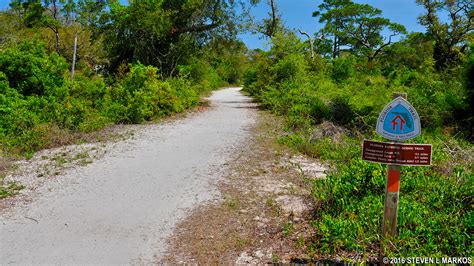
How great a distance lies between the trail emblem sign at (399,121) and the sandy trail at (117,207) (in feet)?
8.86

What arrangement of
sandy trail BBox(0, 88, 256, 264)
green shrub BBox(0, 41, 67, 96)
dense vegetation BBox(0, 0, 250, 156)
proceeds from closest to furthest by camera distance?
sandy trail BBox(0, 88, 256, 264) < dense vegetation BBox(0, 0, 250, 156) < green shrub BBox(0, 41, 67, 96)

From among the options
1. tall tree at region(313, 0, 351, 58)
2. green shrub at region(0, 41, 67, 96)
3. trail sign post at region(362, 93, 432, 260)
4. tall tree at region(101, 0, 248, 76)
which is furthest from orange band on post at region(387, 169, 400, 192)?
tall tree at region(313, 0, 351, 58)

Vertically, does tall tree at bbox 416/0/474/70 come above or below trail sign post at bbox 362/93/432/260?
above

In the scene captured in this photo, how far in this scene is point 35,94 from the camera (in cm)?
1216

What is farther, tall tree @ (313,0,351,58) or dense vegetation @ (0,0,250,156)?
tall tree @ (313,0,351,58)

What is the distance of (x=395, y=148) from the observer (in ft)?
12.1

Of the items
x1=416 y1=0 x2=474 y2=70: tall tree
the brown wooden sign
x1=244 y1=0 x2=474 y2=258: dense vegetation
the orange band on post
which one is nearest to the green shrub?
x1=244 y1=0 x2=474 y2=258: dense vegetation

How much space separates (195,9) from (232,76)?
116 ft

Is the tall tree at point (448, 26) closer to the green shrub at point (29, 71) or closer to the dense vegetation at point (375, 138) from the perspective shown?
the dense vegetation at point (375, 138)

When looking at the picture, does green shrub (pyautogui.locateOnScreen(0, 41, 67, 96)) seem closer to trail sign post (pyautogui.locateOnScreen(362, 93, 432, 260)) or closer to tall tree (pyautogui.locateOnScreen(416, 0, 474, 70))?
trail sign post (pyautogui.locateOnScreen(362, 93, 432, 260))

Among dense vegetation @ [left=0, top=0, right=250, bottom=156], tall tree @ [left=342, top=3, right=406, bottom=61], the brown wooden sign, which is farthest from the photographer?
tall tree @ [left=342, top=3, right=406, bottom=61]

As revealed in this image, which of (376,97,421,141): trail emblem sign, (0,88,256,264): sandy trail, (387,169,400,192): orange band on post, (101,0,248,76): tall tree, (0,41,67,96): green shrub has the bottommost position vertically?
(0,88,256,264): sandy trail

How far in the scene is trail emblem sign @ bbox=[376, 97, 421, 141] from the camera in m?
3.67

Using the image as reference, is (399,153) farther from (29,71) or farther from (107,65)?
(107,65)
